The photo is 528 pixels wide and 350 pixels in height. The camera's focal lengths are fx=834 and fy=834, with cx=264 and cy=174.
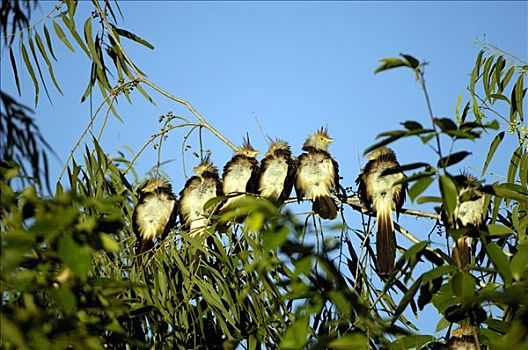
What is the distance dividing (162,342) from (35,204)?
5.25ft

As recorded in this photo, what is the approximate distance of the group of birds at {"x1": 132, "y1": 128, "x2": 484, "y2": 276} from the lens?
464 cm

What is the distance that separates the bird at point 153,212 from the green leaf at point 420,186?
272 centimetres

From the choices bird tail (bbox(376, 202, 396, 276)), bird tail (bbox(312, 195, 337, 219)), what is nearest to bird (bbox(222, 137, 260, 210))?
bird tail (bbox(312, 195, 337, 219))

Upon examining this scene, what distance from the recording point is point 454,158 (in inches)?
80.0

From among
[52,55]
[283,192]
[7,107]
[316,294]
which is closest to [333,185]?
[283,192]

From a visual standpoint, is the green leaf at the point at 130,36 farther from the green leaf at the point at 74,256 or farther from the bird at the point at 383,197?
the green leaf at the point at 74,256

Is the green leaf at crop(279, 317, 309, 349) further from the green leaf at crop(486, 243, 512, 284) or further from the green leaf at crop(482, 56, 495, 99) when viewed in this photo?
the green leaf at crop(482, 56, 495, 99)

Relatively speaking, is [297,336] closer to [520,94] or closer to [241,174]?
[520,94]

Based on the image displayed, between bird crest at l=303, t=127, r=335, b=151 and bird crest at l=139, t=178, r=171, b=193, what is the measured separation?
40.3 inches

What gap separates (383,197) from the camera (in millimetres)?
4680

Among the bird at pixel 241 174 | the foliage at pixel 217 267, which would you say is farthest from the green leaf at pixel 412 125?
the bird at pixel 241 174

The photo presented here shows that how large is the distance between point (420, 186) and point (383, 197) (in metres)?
2.72

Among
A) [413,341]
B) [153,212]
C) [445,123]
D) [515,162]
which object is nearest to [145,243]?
[153,212]

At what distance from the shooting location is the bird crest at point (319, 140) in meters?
5.66
